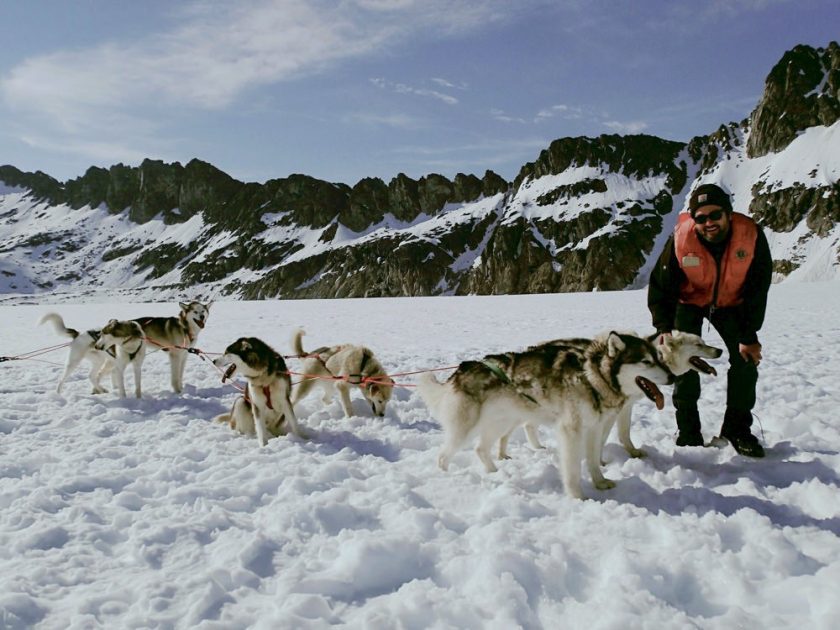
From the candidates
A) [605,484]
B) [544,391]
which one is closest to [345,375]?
[544,391]

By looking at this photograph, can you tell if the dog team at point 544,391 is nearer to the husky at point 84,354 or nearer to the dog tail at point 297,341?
the dog tail at point 297,341

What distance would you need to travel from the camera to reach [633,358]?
4547mm

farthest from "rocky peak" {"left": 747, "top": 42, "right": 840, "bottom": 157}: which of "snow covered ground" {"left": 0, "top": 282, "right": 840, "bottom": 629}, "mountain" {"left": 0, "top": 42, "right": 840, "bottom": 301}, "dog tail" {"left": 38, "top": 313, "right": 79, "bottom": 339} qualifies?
"dog tail" {"left": 38, "top": 313, "right": 79, "bottom": 339}

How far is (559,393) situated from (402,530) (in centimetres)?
182

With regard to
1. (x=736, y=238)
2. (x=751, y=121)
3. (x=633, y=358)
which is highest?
(x=751, y=121)

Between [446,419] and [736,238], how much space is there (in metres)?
3.15

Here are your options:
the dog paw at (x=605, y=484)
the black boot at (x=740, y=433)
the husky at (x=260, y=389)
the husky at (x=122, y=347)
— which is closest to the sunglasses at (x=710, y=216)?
the black boot at (x=740, y=433)

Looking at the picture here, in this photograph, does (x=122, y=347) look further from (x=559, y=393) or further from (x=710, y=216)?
(x=710, y=216)

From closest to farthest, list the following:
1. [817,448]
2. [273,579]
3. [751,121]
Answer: [273,579]
[817,448]
[751,121]

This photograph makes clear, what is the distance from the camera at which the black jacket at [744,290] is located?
4.95m

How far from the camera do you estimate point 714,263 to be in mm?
5008

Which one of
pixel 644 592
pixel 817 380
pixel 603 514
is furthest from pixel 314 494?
pixel 817 380

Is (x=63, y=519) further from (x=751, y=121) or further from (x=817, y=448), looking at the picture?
(x=751, y=121)

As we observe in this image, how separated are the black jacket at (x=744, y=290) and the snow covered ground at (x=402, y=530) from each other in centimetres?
129
